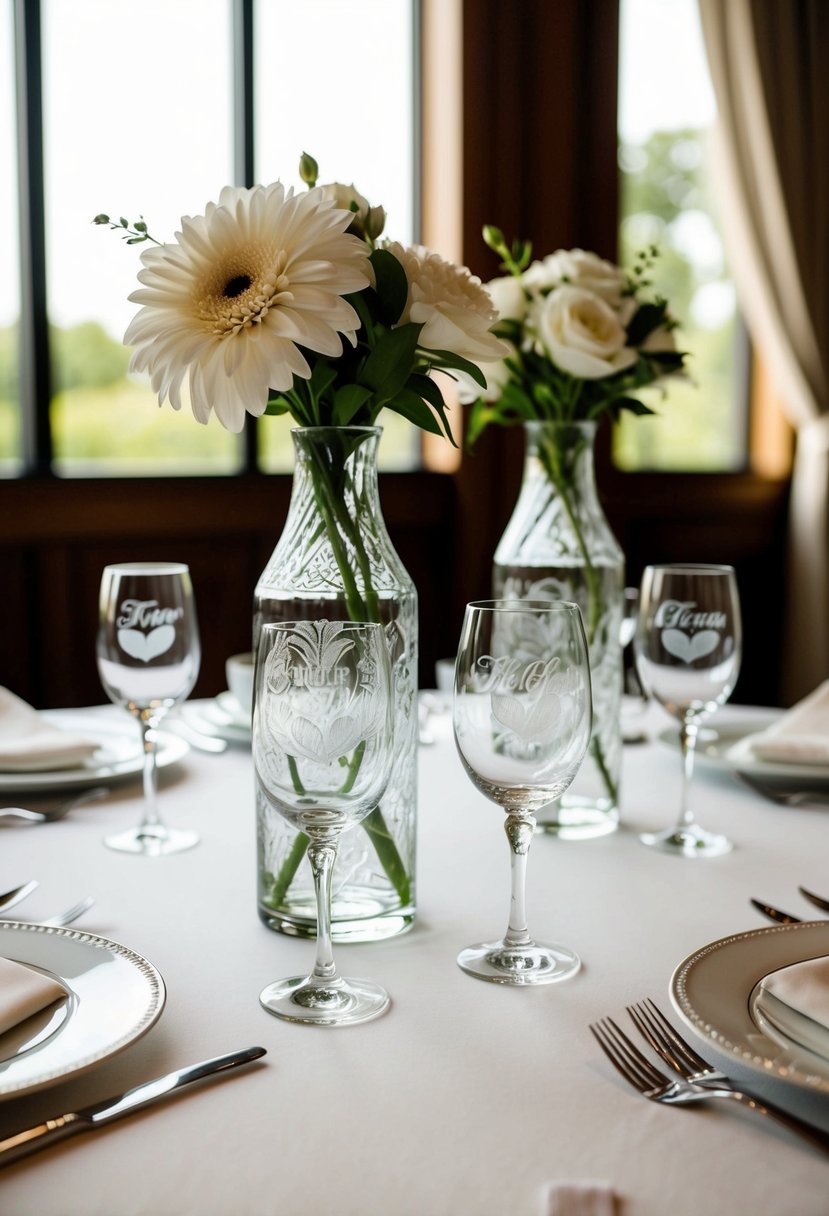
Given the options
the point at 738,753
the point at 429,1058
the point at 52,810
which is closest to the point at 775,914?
the point at 429,1058

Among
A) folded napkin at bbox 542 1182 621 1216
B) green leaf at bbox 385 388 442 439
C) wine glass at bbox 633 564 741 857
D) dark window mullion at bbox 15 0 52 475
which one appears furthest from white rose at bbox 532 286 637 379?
dark window mullion at bbox 15 0 52 475

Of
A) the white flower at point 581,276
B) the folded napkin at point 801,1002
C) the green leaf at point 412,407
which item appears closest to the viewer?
the folded napkin at point 801,1002

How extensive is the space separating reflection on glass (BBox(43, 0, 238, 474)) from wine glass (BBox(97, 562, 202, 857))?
197cm

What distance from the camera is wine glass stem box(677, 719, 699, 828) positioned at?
1.07m

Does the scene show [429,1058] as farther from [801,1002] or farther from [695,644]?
[695,644]

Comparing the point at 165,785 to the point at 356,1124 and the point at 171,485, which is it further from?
the point at 171,485

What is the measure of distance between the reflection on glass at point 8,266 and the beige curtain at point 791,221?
85.5 inches

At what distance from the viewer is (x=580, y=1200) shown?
514 millimetres

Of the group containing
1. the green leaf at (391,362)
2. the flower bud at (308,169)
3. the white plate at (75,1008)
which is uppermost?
the flower bud at (308,169)

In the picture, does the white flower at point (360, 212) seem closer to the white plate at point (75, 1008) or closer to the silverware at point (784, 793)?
the white plate at point (75, 1008)

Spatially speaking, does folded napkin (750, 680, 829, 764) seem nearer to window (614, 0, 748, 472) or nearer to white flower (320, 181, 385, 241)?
white flower (320, 181, 385, 241)

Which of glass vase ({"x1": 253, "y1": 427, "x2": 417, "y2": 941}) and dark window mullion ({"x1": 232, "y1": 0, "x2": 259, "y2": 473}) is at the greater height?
dark window mullion ({"x1": 232, "y1": 0, "x2": 259, "y2": 473})

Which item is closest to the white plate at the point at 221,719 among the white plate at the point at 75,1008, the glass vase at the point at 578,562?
the glass vase at the point at 578,562

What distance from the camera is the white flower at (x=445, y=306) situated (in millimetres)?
804
